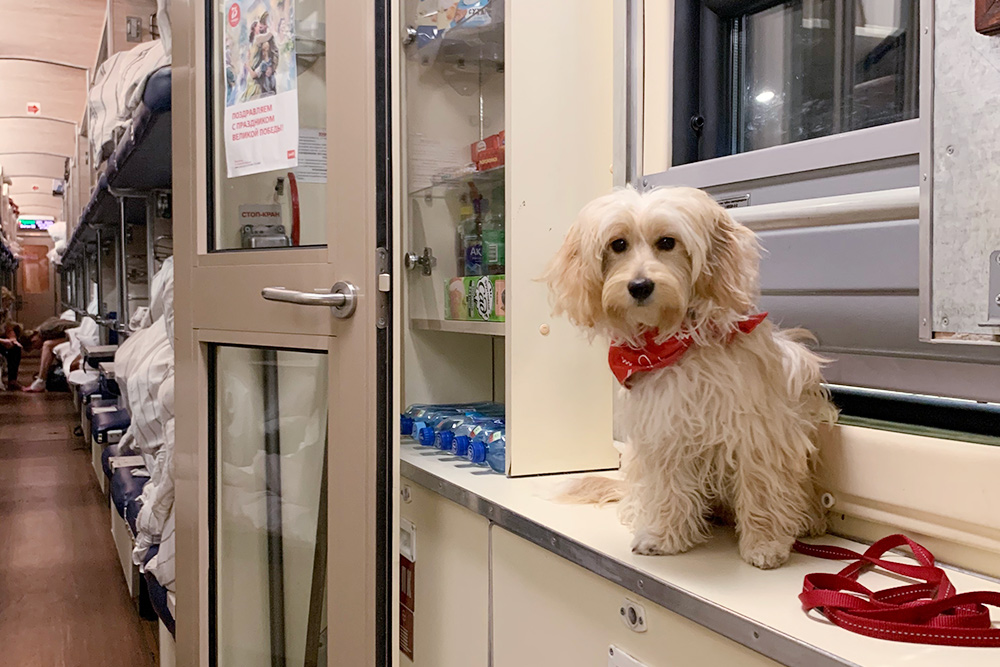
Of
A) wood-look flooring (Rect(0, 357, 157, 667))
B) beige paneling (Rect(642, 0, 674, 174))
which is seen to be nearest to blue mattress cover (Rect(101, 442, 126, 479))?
wood-look flooring (Rect(0, 357, 157, 667))

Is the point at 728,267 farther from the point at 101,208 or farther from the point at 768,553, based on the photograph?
the point at 101,208

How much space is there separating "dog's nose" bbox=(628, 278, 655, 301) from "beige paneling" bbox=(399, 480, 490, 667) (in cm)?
56

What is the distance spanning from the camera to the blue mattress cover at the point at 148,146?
2266mm

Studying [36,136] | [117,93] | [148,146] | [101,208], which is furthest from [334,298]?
[36,136]

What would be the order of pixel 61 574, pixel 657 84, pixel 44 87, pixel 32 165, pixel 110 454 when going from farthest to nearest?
pixel 32 165 → pixel 44 87 → pixel 110 454 → pixel 61 574 → pixel 657 84

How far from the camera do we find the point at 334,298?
1.36m

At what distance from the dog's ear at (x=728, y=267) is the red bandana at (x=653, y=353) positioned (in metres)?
0.02

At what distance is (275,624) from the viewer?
1874mm

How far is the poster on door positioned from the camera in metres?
1.62

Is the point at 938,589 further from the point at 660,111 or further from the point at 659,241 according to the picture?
the point at 660,111

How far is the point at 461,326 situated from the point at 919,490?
3.45 ft

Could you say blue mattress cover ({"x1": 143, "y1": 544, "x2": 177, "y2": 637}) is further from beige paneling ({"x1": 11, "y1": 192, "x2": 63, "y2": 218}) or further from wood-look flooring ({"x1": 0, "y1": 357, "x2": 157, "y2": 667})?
beige paneling ({"x1": 11, "y1": 192, "x2": 63, "y2": 218})

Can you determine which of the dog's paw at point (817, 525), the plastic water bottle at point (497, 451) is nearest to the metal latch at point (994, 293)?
the dog's paw at point (817, 525)

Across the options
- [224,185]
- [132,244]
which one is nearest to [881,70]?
[224,185]
